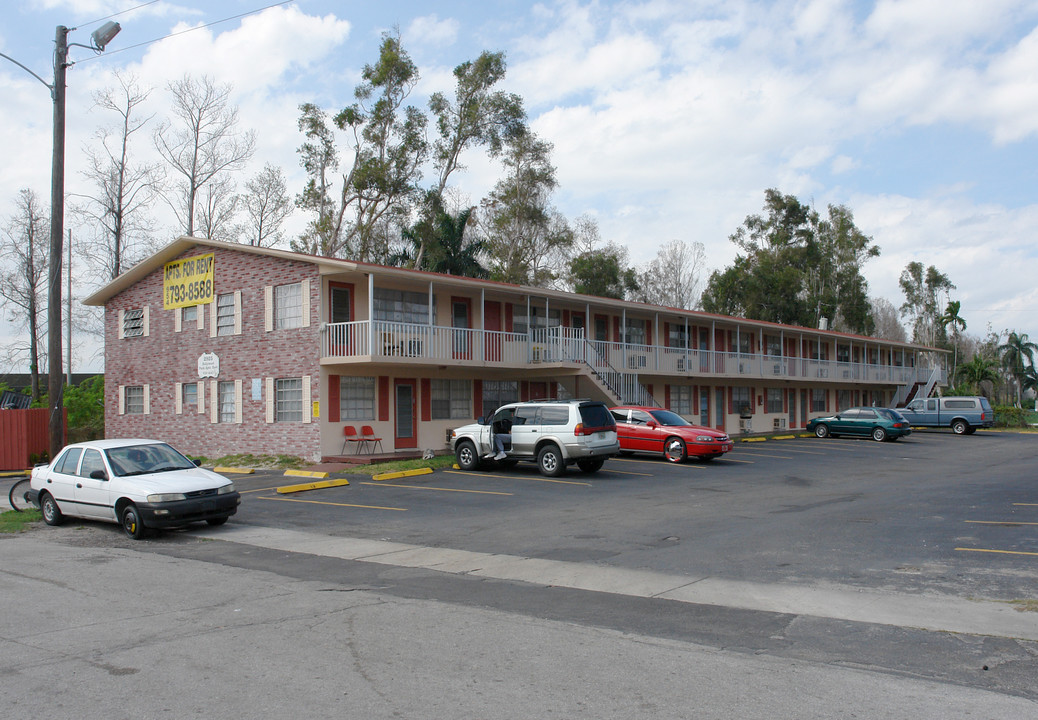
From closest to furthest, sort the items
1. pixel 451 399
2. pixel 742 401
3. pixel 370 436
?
1. pixel 370 436
2. pixel 451 399
3. pixel 742 401

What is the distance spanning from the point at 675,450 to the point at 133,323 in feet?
68.1

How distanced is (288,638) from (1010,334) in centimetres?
8152

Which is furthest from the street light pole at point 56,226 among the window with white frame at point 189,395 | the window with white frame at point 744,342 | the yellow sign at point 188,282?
the window with white frame at point 744,342

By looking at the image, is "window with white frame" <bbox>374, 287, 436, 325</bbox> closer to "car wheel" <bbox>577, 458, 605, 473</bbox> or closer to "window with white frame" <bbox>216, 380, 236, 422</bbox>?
"window with white frame" <bbox>216, 380, 236, 422</bbox>

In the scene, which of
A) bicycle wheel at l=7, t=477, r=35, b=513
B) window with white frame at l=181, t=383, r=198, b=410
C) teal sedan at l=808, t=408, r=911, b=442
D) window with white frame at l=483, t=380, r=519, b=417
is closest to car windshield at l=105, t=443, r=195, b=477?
bicycle wheel at l=7, t=477, r=35, b=513

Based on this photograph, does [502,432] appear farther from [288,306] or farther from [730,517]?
[288,306]

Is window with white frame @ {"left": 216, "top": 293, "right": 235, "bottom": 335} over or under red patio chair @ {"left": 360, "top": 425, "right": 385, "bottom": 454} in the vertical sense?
over

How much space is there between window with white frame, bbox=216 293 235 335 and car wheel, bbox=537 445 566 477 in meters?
12.3

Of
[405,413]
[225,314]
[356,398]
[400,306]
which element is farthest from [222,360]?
[405,413]

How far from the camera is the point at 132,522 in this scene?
12555mm

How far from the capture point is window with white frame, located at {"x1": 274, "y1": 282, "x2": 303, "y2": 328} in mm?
24406

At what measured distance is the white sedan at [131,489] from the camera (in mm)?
12461

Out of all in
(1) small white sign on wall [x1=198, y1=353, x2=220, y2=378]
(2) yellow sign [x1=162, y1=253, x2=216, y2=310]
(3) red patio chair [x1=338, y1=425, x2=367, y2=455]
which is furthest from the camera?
(2) yellow sign [x1=162, y1=253, x2=216, y2=310]

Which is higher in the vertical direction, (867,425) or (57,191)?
(57,191)
